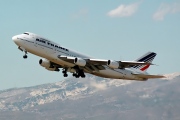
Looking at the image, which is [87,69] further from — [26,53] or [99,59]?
[26,53]

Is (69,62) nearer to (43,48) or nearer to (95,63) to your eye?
(95,63)

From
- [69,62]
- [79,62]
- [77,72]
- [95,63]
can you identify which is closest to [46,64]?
[77,72]

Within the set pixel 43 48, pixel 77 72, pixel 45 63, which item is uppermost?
pixel 43 48

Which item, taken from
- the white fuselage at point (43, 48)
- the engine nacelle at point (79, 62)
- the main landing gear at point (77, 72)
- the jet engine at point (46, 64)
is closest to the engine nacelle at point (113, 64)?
the engine nacelle at point (79, 62)

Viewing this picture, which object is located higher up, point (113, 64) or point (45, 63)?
point (45, 63)

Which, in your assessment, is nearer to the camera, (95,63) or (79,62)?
(79,62)

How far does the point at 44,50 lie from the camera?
75.2m

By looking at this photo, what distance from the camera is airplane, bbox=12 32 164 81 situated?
7475cm

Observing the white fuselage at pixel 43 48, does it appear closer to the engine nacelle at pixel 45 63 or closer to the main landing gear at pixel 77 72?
the main landing gear at pixel 77 72

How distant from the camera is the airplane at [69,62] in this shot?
245 feet

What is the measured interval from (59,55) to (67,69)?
638cm

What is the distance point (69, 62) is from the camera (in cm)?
7825

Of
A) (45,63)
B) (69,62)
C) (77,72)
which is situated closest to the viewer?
(69,62)

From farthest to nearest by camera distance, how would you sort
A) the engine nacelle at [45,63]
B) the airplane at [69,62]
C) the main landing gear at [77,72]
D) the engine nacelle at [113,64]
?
the engine nacelle at [45,63]
the main landing gear at [77,72]
the engine nacelle at [113,64]
the airplane at [69,62]
